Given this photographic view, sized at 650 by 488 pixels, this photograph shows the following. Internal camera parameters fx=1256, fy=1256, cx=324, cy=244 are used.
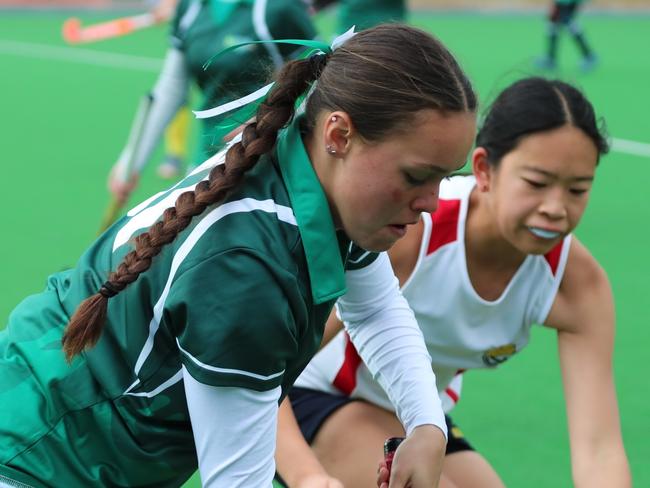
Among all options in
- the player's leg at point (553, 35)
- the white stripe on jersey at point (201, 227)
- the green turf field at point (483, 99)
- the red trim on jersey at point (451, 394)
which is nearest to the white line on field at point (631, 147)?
the green turf field at point (483, 99)

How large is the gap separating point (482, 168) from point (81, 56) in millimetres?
9559

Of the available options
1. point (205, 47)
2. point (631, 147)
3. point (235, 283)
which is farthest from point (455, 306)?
point (631, 147)

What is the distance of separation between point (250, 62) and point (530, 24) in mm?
10277

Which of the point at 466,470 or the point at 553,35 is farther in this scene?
the point at 553,35

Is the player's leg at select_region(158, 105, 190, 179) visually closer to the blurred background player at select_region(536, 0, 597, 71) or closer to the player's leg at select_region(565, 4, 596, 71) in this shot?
the blurred background player at select_region(536, 0, 597, 71)

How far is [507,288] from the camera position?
2.78 m

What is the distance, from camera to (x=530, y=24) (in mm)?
14086

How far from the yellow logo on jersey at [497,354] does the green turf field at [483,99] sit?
67 centimetres

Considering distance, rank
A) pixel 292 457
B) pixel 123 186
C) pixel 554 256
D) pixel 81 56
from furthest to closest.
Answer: pixel 81 56 → pixel 123 186 → pixel 554 256 → pixel 292 457

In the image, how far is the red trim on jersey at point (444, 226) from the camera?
2.72m

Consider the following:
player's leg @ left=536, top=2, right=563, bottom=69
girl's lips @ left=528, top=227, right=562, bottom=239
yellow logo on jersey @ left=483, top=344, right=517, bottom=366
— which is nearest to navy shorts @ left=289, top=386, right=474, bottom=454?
yellow logo on jersey @ left=483, top=344, right=517, bottom=366

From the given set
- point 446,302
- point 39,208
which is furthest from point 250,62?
point 39,208

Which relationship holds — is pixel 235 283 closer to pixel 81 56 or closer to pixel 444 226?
pixel 444 226

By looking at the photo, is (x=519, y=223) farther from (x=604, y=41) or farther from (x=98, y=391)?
(x=604, y=41)
